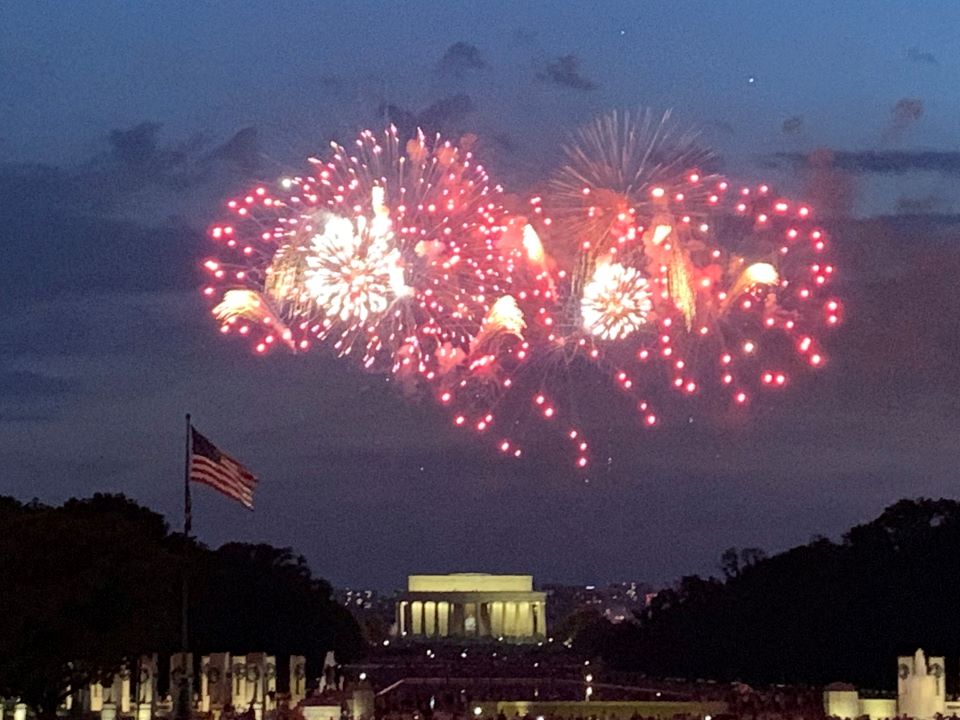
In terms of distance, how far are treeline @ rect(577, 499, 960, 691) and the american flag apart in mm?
39919

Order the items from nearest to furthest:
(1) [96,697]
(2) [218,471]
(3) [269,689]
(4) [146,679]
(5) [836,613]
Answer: (2) [218,471]
(4) [146,679]
(3) [269,689]
(1) [96,697]
(5) [836,613]

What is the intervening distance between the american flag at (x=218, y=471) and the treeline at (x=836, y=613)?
Answer: 39919 millimetres

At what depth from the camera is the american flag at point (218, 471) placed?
53938 millimetres

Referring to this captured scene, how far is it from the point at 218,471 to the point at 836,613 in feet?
199

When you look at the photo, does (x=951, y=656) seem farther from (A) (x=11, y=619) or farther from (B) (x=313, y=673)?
(A) (x=11, y=619)

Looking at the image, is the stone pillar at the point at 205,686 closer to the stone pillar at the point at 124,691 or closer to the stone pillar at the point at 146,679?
the stone pillar at the point at 146,679

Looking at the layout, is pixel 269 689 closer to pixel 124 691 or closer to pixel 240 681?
pixel 240 681

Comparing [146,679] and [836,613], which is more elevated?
[836,613]

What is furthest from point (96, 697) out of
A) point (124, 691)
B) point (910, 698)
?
point (910, 698)

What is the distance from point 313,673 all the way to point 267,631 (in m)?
5.14

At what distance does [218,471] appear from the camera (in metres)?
54.2

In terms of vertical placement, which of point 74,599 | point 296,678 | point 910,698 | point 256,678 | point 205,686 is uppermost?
point 74,599

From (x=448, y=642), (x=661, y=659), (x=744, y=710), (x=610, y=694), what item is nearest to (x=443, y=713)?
(x=744, y=710)

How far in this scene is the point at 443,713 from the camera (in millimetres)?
59906
